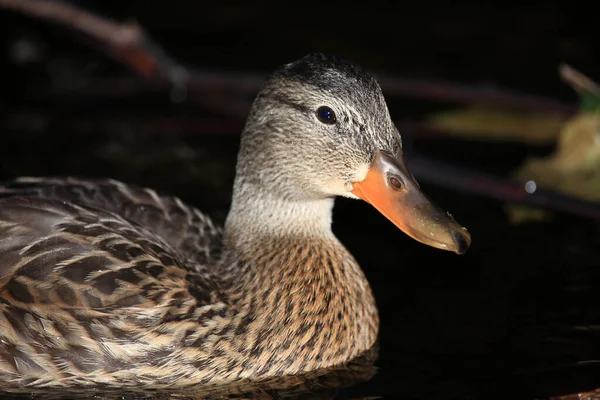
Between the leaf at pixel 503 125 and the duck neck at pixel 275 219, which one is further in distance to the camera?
the leaf at pixel 503 125

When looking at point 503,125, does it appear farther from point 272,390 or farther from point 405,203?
point 272,390

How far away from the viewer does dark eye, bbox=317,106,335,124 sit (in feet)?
19.1

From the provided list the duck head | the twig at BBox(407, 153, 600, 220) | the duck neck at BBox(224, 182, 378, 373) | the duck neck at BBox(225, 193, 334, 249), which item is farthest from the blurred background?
the duck head

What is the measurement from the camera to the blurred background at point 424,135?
21.2 ft

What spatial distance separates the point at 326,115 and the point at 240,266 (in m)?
1.05

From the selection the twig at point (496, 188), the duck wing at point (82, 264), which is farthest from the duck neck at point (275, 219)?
the twig at point (496, 188)

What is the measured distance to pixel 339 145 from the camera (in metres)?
5.83

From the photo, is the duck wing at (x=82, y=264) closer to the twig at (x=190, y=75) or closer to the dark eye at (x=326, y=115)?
the dark eye at (x=326, y=115)

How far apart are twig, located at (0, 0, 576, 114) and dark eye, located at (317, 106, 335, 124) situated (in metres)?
2.78

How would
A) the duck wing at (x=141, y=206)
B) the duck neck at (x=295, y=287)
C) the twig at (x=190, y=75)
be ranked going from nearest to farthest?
the duck neck at (x=295, y=287)
the duck wing at (x=141, y=206)
the twig at (x=190, y=75)

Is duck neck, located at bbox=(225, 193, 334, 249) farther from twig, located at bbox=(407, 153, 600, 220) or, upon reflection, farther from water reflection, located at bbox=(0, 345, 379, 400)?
twig, located at bbox=(407, 153, 600, 220)

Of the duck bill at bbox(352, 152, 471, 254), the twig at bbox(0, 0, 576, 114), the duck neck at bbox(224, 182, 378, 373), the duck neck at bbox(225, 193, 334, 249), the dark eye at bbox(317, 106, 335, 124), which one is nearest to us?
the duck bill at bbox(352, 152, 471, 254)

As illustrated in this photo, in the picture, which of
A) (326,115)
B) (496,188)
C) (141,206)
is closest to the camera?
(326,115)

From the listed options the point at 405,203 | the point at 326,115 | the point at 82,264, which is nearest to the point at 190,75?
the point at 326,115
